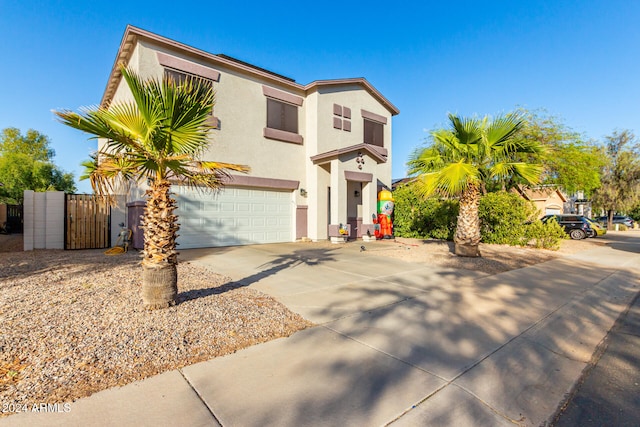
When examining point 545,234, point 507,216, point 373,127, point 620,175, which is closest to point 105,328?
point 507,216

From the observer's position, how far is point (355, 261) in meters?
8.84

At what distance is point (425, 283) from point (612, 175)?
33.1 metres

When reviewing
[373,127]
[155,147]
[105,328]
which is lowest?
[105,328]

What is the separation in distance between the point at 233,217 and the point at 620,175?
3452 centimetres

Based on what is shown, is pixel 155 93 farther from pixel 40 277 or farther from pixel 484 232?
pixel 484 232

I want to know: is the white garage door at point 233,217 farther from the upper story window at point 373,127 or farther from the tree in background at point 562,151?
the tree in background at point 562,151

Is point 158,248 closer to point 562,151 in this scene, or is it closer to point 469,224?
point 469,224

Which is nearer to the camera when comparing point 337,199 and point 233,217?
point 233,217

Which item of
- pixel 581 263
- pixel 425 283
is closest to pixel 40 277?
pixel 425 283

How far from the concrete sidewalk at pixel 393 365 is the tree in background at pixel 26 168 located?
31.4 m

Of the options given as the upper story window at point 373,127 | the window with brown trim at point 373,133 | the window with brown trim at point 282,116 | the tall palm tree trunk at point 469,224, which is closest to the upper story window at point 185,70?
the window with brown trim at point 282,116

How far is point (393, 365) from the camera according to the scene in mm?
3145

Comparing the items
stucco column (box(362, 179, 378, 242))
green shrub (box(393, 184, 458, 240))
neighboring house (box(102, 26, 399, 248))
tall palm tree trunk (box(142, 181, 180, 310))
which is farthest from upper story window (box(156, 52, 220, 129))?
green shrub (box(393, 184, 458, 240))

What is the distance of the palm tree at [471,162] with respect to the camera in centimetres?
859
